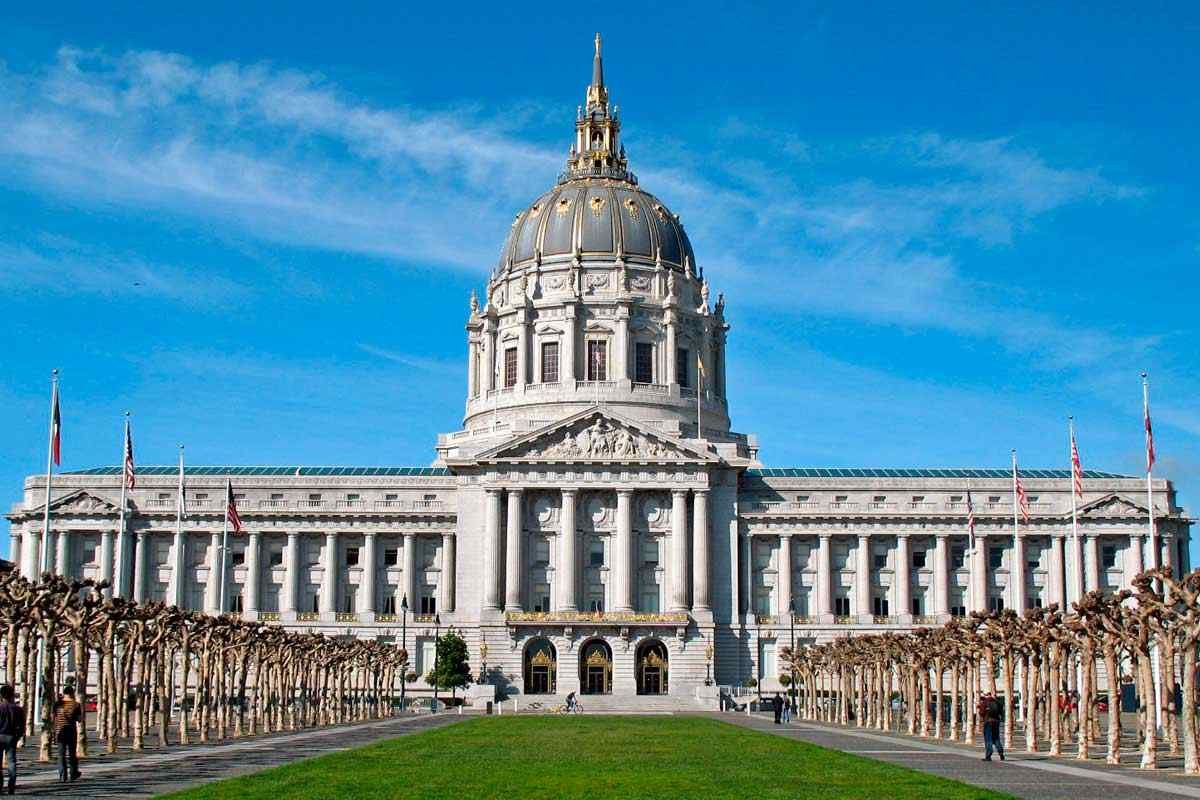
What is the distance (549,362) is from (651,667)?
39.2 metres

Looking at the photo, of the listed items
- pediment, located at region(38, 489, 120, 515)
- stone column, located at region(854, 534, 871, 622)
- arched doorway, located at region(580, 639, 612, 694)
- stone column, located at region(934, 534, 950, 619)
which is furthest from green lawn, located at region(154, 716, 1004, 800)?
pediment, located at region(38, 489, 120, 515)

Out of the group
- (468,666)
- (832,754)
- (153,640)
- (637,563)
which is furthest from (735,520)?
(832,754)

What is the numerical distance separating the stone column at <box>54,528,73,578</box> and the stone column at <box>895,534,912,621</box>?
7331cm

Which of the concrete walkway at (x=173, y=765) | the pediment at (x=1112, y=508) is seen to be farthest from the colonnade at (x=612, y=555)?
the concrete walkway at (x=173, y=765)

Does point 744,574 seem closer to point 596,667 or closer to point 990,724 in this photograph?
point 596,667

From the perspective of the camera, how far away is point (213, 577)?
142875 millimetres

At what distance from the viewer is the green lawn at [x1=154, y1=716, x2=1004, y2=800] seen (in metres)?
37.2

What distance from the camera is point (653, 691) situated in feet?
441

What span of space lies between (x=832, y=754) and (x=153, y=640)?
35.1 metres

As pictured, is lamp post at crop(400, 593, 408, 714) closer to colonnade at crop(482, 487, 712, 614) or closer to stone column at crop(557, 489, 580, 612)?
colonnade at crop(482, 487, 712, 614)

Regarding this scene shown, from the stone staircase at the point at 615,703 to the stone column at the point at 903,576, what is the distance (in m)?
26.3

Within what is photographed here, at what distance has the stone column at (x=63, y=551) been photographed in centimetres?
14275

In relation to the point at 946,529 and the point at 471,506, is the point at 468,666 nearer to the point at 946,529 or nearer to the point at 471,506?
the point at 471,506

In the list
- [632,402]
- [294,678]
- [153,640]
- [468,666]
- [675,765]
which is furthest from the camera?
[632,402]
